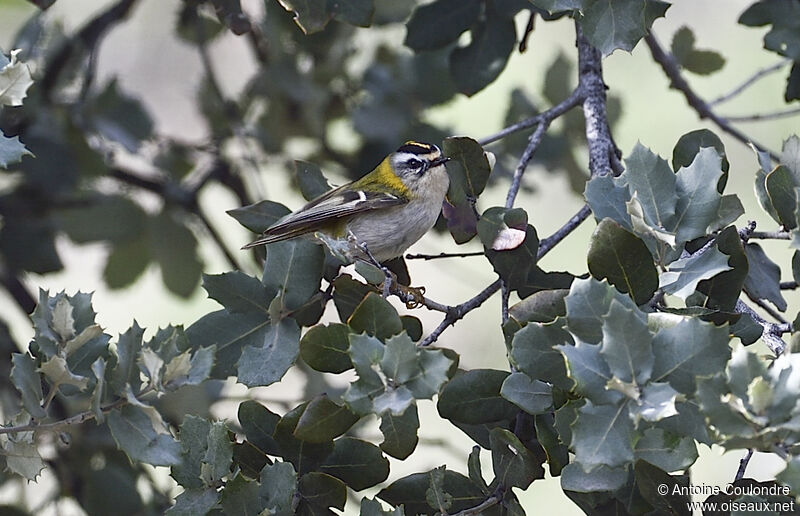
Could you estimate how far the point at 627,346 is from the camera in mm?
1008

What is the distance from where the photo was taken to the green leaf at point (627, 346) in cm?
100

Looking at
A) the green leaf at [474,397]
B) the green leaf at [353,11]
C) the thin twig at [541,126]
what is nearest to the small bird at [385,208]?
the thin twig at [541,126]

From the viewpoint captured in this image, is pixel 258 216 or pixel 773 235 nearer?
pixel 773 235

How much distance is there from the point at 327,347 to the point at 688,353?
47 centimetres

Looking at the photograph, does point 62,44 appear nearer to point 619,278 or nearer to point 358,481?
point 358,481

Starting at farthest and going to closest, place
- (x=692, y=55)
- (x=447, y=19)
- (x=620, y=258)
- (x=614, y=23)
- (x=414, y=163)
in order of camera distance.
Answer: (x=414, y=163) → (x=692, y=55) → (x=447, y=19) → (x=614, y=23) → (x=620, y=258)

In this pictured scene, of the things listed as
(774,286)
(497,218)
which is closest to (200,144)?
(497,218)

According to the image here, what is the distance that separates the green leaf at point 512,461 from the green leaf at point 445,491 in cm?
6

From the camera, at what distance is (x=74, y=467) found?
7.96ft

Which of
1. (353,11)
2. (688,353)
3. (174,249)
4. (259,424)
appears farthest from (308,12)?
(174,249)

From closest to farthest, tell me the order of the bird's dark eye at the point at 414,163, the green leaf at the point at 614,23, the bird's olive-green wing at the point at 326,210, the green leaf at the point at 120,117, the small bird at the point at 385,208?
1. the green leaf at the point at 614,23
2. the bird's olive-green wing at the point at 326,210
3. the small bird at the point at 385,208
4. the bird's dark eye at the point at 414,163
5. the green leaf at the point at 120,117

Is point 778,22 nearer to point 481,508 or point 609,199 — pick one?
point 609,199

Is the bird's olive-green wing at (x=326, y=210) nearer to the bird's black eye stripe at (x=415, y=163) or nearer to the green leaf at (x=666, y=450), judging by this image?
the bird's black eye stripe at (x=415, y=163)

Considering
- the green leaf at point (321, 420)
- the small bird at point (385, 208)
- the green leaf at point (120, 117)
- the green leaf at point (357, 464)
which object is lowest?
the green leaf at point (120, 117)
